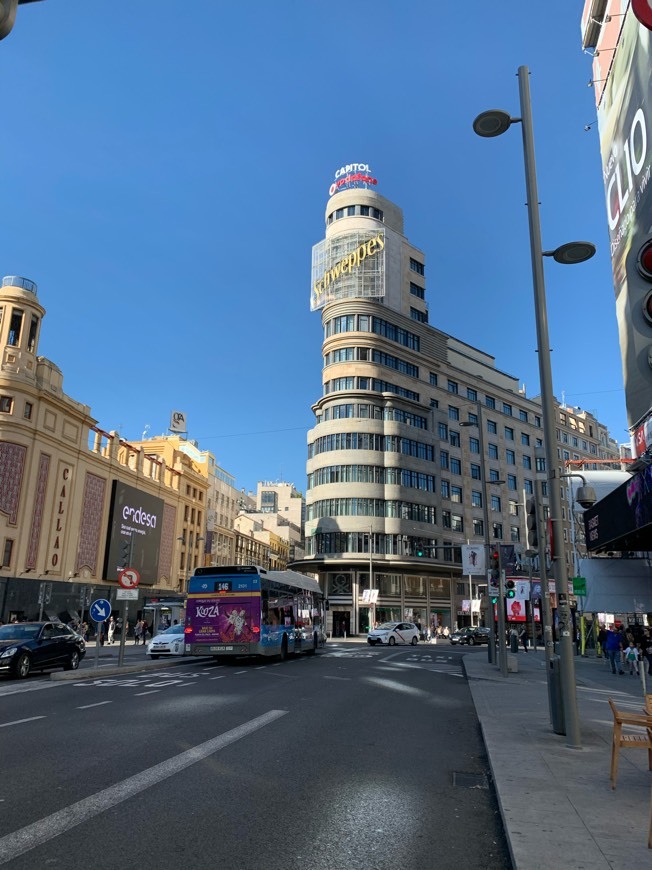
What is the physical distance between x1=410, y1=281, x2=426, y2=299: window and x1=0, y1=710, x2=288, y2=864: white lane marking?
73920 millimetres

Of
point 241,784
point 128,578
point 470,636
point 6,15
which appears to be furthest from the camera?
point 470,636

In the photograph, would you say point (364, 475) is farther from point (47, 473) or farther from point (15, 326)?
point (15, 326)

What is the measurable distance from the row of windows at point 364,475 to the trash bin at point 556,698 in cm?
5337

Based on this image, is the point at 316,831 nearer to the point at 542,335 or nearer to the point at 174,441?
the point at 542,335

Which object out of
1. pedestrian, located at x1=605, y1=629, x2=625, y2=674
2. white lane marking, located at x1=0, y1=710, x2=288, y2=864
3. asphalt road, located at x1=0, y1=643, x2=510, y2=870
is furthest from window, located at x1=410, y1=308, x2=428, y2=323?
white lane marking, located at x1=0, y1=710, x2=288, y2=864

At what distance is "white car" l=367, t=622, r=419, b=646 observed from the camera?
4316cm

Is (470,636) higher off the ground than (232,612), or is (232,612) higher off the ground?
(232,612)

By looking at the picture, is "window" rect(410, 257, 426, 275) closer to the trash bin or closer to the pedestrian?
the pedestrian

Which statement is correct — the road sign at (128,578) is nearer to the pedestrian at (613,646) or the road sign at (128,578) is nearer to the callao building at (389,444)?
the pedestrian at (613,646)

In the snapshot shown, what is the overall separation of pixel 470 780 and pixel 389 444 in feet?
192

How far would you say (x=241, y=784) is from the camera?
22.2 feet

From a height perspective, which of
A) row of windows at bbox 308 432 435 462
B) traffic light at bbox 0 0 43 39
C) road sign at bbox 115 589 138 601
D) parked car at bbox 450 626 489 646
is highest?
row of windows at bbox 308 432 435 462

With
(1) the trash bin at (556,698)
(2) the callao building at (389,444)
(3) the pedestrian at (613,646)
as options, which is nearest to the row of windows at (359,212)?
(2) the callao building at (389,444)

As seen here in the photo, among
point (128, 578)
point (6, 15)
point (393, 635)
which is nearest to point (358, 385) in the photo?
point (393, 635)
